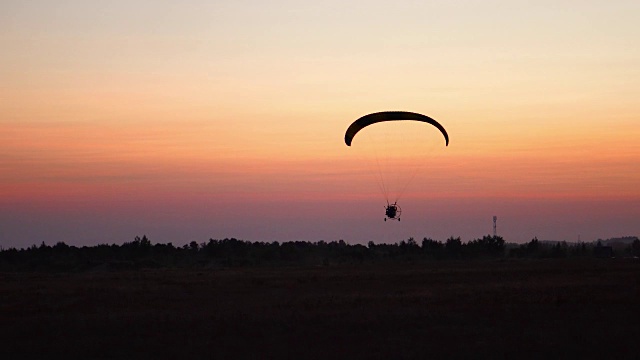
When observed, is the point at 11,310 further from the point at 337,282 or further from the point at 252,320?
the point at 337,282

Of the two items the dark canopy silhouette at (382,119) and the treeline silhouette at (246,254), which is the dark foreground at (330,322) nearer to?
the dark canopy silhouette at (382,119)

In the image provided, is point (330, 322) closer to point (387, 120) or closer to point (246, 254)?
point (387, 120)

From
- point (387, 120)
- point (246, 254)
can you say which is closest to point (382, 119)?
point (387, 120)

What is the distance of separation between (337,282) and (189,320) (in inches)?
877

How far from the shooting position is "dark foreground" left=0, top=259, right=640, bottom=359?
71.7 feet

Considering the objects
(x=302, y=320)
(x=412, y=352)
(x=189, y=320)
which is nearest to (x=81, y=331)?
(x=189, y=320)

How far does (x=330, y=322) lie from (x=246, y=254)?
7929cm

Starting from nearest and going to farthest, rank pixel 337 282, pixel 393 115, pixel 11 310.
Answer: pixel 11 310, pixel 393 115, pixel 337 282

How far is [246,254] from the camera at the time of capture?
106 metres

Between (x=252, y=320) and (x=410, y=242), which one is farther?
(x=410, y=242)

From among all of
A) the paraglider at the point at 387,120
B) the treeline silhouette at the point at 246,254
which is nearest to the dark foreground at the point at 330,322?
the paraglider at the point at 387,120

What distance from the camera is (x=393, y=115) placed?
37.1m

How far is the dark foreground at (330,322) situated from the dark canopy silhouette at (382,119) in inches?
→ 281

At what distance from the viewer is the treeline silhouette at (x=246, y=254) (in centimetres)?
8994
